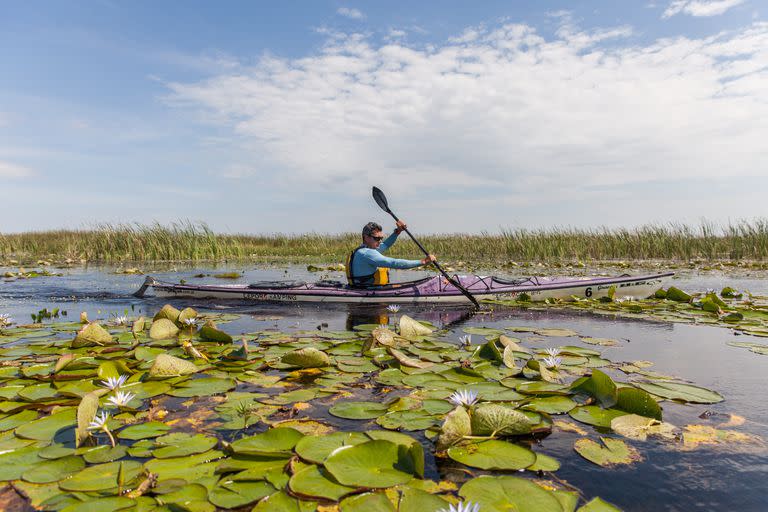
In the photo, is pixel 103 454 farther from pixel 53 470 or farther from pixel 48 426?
pixel 48 426

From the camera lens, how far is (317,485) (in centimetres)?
176

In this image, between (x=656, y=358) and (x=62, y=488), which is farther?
(x=656, y=358)

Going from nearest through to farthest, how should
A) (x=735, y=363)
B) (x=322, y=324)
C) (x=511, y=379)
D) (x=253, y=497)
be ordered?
(x=253, y=497) → (x=511, y=379) → (x=735, y=363) → (x=322, y=324)

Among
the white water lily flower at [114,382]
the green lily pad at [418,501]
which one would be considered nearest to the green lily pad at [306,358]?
the white water lily flower at [114,382]

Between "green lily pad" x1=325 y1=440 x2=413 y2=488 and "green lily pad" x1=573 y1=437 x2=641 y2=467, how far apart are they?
2.89 ft

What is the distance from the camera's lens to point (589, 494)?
1.82 metres

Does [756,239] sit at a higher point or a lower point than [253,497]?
higher

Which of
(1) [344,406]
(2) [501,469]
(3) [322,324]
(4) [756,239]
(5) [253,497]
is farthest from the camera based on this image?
(4) [756,239]

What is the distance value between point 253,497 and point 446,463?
83 cm

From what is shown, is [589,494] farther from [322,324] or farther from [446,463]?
[322,324]

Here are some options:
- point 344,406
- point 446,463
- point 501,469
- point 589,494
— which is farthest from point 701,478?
point 344,406

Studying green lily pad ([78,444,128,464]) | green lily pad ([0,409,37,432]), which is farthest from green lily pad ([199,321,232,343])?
green lily pad ([78,444,128,464])

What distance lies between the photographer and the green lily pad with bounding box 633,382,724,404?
2816 millimetres

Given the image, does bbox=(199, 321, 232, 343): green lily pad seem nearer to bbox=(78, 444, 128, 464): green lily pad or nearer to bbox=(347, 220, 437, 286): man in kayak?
bbox=(78, 444, 128, 464): green lily pad
